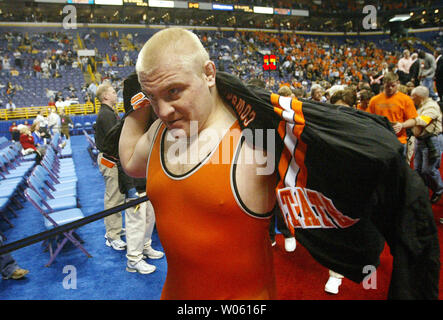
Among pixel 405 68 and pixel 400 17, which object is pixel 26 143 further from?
pixel 400 17

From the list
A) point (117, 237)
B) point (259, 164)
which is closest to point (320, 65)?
point (117, 237)

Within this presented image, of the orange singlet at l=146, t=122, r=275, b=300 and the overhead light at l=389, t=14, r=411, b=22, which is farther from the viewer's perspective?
the overhead light at l=389, t=14, r=411, b=22

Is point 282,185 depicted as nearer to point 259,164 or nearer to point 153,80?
point 259,164

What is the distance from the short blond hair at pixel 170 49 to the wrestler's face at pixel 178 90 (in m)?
0.01

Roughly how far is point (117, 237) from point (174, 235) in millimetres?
3120

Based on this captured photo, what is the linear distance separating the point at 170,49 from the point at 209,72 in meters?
0.15

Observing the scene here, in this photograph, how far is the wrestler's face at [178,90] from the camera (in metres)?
0.95

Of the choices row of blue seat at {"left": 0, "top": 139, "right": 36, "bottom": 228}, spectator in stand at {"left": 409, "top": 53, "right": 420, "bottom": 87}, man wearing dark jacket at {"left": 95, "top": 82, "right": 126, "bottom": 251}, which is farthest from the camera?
spectator in stand at {"left": 409, "top": 53, "right": 420, "bottom": 87}

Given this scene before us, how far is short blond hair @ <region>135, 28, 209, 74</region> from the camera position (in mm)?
958

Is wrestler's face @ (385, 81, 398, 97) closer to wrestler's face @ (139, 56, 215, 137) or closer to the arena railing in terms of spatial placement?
wrestler's face @ (139, 56, 215, 137)

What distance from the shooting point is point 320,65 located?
27.6 meters

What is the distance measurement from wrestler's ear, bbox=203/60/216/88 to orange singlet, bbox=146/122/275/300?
160 millimetres

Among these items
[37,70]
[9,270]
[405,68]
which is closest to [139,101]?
[9,270]

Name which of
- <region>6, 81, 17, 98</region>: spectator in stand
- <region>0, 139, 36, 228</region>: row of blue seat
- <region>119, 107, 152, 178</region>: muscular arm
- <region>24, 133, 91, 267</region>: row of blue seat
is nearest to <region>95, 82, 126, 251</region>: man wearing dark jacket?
<region>24, 133, 91, 267</region>: row of blue seat
